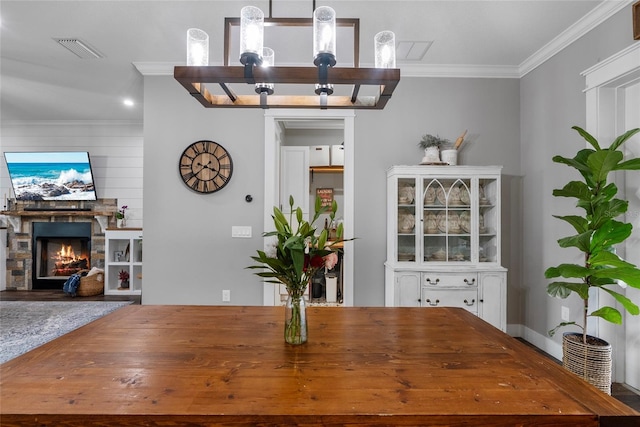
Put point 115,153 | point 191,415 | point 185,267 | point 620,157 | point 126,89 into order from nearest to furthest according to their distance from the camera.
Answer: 1. point 191,415
2. point 620,157
3. point 185,267
4. point 126,89
5. point 115,153

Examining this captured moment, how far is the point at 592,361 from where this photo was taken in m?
2.04

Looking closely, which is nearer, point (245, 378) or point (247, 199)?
point (245, 378)

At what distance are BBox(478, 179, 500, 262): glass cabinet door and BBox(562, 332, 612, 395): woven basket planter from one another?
0.99m

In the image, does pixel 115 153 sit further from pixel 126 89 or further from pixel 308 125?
pixel 308 125

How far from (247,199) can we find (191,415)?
267 cm

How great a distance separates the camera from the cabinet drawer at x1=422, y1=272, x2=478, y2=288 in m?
2.96

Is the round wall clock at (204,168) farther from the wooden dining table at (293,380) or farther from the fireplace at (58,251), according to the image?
the fireplace at (58,251)

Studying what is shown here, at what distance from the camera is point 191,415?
763mm

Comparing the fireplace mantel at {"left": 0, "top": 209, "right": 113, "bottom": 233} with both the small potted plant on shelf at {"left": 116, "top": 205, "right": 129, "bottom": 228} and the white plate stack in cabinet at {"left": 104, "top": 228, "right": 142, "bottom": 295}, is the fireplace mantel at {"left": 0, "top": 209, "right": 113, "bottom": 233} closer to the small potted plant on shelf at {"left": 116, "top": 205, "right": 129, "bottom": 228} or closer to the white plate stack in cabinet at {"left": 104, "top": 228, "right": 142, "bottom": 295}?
the small potted plant on shelf at {"left": 116, "top": 205, "right": 129, "bottom": 228}

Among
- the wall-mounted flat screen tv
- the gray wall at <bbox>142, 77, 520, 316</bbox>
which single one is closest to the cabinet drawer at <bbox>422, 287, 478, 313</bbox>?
the gray wall at <bbox>142, 77, 520, 316</bbox>

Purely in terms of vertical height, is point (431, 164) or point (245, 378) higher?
point (431, 164)

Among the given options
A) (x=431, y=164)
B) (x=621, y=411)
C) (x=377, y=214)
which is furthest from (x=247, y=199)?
(x=621, y=411)

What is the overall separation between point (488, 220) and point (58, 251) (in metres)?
6.43

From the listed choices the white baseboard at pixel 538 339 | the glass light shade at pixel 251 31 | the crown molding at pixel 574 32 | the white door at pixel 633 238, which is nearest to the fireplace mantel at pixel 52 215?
the glass light shade at pixel 251 31
